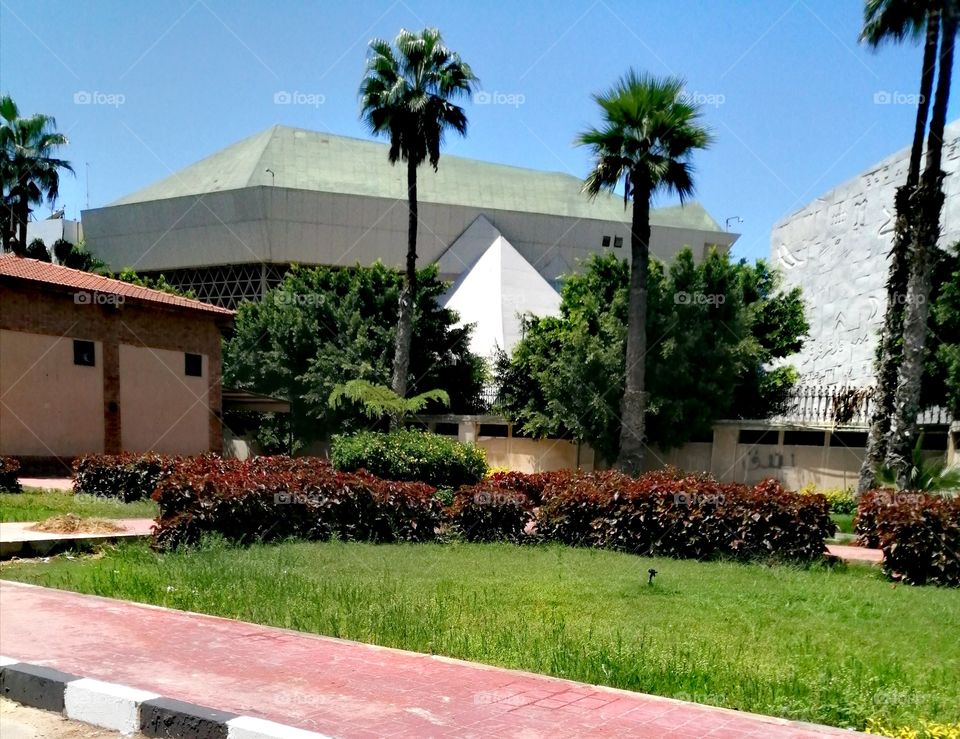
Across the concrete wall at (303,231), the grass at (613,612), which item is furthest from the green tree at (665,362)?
the concrete wall at (303,231)

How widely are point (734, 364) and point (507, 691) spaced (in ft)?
67.8

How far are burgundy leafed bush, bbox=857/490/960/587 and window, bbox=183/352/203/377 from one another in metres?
21.8

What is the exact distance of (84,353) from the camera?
2433 cm

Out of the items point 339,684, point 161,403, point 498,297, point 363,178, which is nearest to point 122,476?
point 161,403

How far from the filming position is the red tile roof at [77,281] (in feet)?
74.8

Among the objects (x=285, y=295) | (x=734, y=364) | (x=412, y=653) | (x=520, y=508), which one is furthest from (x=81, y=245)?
(x=412, y=653)

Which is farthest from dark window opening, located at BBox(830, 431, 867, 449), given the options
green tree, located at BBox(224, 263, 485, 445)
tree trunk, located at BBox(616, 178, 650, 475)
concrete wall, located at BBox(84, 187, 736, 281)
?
concrete wall, located at BBox(84, 187, 736, 281)

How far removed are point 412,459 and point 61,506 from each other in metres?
Result: 6.64

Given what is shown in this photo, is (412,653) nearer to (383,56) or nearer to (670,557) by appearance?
(670,557)

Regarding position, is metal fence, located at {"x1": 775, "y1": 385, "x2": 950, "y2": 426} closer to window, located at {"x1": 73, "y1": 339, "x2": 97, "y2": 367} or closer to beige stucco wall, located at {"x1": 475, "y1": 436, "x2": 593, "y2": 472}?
beige stucco wall, located at {"x1": 475, "y1": 436, "x2": 593, "y2": 472}

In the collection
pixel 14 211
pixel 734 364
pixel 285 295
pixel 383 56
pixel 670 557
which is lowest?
pixel 670 557

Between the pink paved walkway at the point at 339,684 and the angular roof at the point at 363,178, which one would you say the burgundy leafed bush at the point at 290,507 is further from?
the angular roof at the point at 363,178

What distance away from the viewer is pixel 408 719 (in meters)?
5.22

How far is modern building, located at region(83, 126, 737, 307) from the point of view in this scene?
1822 inches
